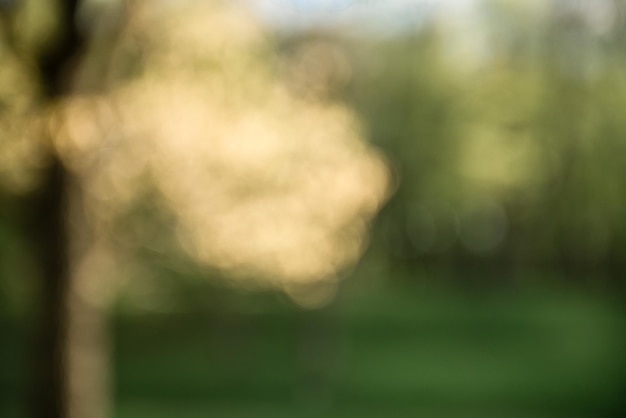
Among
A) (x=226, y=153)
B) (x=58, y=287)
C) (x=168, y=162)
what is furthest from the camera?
(x=226, y=153)

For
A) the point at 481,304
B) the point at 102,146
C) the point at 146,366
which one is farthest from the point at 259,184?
the point at 481,304

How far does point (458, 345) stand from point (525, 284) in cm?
162

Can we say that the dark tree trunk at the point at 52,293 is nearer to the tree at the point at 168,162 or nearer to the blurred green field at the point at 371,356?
the tree at the point at 168,162

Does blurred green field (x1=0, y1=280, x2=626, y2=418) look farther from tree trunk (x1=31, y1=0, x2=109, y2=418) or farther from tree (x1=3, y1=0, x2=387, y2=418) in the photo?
tree trunk (x1=31, y1=0, x2=109, y2=418)

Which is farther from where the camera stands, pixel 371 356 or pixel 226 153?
pixel 371 356

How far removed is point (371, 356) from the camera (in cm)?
959

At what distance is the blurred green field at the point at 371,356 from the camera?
7547 mm

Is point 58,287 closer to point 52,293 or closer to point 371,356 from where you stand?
point 52,293

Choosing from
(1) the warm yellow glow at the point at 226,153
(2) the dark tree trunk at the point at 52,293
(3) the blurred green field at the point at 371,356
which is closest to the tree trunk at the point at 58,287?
(2) the dark tree trunk at the point at 52,293

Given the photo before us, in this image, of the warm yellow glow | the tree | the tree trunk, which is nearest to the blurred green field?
the tree

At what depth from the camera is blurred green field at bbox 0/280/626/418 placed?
7.55 m

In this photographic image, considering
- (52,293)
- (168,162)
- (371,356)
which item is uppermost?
(168,162)

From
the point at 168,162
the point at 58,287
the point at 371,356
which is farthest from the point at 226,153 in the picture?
the point at 371,356

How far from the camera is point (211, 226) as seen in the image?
5035 millimetres
